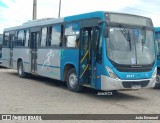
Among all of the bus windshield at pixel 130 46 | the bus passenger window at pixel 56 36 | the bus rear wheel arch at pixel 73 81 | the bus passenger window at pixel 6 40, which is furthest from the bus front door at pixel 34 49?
the bus windshield at pixel 130 46

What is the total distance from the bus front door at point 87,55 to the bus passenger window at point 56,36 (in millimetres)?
2068

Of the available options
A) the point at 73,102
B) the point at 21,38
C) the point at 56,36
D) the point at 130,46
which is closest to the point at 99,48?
the point at 130,46

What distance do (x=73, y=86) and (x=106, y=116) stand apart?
14.6 ft

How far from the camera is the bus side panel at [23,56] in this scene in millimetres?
17656

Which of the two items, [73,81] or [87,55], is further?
[73,81]

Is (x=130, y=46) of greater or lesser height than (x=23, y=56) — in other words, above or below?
above

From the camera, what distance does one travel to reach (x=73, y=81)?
12.9 meters

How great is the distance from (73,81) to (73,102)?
7.99ft

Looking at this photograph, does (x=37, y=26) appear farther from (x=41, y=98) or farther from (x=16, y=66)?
(x=41, y=98)

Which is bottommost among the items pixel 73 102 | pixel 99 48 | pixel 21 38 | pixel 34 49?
pixel 73 102

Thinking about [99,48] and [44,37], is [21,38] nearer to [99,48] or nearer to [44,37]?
[44,37]

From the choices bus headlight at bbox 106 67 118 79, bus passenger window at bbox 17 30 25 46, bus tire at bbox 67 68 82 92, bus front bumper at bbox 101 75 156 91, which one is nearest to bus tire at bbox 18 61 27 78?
bus passenger window at bbox 17 30 25 46

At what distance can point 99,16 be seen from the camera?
11297 mm

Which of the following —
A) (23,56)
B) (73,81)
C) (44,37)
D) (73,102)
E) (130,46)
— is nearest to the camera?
(73,102)
